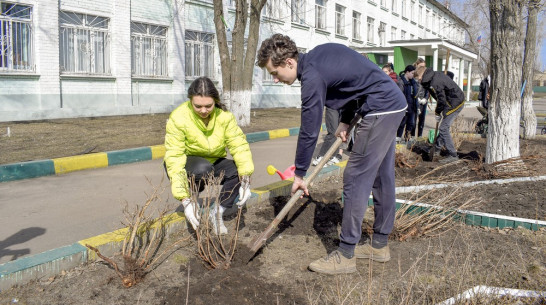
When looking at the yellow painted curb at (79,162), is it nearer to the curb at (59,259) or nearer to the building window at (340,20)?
the curb at (59,259)

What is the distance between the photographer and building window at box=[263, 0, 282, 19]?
2154 cm

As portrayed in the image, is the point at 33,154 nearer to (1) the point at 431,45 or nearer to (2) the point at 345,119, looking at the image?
(2) the point at 345,119

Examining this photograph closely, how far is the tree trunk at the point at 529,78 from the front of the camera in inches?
428

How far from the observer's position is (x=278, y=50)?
2.93 metres

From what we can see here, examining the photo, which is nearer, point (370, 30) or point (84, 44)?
point (84, 44)

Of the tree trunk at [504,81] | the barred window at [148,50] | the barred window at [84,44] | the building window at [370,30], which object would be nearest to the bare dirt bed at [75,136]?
the barred window at [84,44]

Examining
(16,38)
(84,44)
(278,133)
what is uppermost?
(84,44)

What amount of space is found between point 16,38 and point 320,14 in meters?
17.5

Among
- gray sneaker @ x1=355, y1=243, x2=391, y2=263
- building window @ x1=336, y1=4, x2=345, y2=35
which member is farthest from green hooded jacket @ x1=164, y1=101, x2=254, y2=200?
building window @ x1=336, y1=4, x2=345, y2=35

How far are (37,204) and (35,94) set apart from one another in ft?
29.4

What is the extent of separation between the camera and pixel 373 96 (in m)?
3.04

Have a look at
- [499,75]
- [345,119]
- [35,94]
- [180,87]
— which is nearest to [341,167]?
[499,75]

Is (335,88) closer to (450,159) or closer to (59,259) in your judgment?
(59,259)

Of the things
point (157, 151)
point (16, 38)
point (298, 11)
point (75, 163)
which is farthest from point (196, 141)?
point (298, 11)
